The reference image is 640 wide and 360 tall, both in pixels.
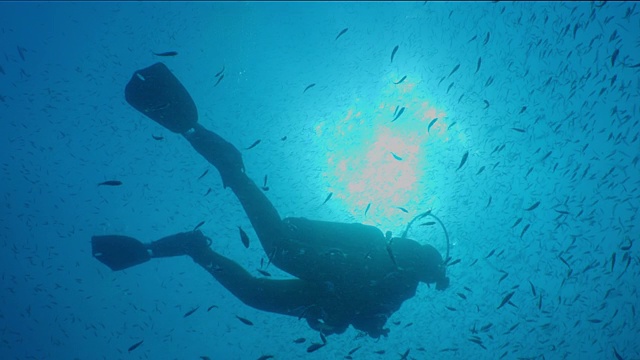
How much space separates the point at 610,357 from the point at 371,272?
44.0 metres

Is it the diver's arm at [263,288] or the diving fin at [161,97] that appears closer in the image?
the diving fin at [161,97]

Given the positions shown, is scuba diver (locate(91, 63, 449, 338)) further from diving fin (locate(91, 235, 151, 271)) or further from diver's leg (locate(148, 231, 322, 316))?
diving fin (locate(91, 235, 151, 271))

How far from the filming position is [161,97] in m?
5.61

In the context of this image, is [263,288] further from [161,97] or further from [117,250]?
[161,97]

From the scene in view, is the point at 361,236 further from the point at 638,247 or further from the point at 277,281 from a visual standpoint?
the point at 638,247

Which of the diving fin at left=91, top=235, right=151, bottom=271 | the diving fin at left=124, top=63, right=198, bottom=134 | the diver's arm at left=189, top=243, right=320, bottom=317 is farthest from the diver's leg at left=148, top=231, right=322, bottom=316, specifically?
the diving fin at left=124, top=63, right=198, bottom=134

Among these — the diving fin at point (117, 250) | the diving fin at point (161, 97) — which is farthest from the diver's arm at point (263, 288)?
the diving fin at point (161, 97)

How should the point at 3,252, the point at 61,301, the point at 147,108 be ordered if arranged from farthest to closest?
1. the point at 61,301
2. the point at 3,252
3. the point at 147,108

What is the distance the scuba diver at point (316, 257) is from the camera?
5.18 meters

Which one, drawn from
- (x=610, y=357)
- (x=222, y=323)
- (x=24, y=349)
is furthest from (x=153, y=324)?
(x=610, y=357)

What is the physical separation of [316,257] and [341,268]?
0.42m

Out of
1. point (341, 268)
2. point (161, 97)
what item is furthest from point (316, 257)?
point (161, 97)

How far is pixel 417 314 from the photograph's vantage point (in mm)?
32438

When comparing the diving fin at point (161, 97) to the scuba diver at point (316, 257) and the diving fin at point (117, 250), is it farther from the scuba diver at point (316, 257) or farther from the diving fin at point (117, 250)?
the diving fin at point (117, 250)
